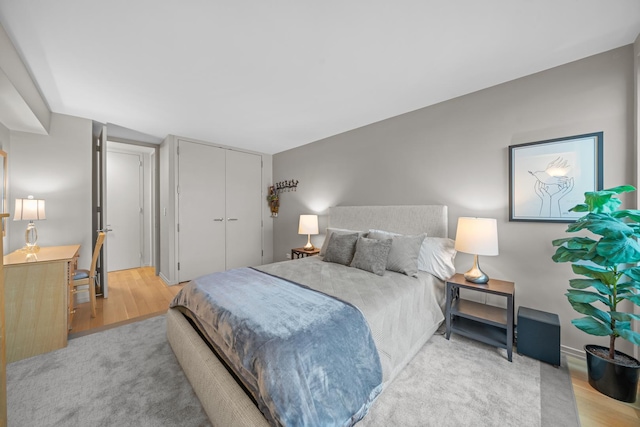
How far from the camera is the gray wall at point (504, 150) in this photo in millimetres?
1854

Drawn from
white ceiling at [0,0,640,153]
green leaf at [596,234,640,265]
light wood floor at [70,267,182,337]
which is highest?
white ceiling at [0,0,640,153]

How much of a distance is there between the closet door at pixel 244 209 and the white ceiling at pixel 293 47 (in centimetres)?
176

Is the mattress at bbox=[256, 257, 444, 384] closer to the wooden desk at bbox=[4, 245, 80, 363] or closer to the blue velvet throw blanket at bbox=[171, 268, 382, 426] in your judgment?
the blue velvet throw blanket at bbox=[171, 268, 382, 426]

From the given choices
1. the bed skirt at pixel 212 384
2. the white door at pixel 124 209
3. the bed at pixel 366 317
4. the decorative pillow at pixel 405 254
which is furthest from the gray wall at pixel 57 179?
the decorative pillow at pixel 405 254

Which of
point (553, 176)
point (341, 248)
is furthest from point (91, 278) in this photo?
point (553, 176)

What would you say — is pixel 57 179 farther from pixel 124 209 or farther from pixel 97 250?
pixel 124 209

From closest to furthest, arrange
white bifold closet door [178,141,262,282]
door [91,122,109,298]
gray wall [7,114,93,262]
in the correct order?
gray wall [7,114,93,262]
door [91,122,109,298]
white bifold closet door [178,141,262,282]

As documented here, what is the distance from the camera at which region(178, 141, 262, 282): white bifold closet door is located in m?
3.92

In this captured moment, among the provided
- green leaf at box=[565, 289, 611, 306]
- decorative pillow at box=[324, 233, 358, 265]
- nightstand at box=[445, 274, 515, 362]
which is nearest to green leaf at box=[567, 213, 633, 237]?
green leaf at box=[565, 289, 611, 306]

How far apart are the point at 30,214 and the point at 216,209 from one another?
2.13 meters

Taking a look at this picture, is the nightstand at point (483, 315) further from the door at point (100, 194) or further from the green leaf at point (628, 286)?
the door at point (100, 194)

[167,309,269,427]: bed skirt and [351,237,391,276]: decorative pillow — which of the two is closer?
[167,309,269,427]: bed skirt

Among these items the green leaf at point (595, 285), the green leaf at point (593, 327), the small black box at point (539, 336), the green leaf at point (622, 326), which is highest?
the green leaf at point (595, 285)

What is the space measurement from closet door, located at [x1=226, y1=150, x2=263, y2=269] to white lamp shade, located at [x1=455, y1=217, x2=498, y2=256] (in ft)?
12.2
